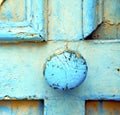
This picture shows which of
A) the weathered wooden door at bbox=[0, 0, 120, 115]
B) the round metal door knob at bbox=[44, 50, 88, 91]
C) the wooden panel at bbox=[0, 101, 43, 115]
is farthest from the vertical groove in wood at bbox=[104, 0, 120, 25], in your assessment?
the wooden panel at bbox=[0, 101, 43, 115]

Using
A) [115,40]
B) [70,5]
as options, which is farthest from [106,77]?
[70,5]

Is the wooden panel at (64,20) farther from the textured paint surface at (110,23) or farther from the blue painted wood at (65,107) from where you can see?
the blue painted wood at (65,107)

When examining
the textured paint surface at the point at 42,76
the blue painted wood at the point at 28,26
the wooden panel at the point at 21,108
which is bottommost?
the wooden panel at the point at 21,108

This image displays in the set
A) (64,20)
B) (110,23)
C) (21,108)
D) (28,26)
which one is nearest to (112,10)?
(110,23)

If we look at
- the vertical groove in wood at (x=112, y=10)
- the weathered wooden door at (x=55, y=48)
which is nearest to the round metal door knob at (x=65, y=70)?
the weathered wooden door at (x=55, y=48)

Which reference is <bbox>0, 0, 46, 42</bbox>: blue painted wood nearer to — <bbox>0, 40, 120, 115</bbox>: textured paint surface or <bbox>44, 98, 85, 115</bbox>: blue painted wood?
<bbox>0, 40, 120, 115</bbox>: textured paint surface

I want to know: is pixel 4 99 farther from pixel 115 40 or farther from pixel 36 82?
pixel 115 40

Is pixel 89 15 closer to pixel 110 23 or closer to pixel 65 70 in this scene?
pixel 110 23

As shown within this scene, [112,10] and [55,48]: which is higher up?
[112,10]
